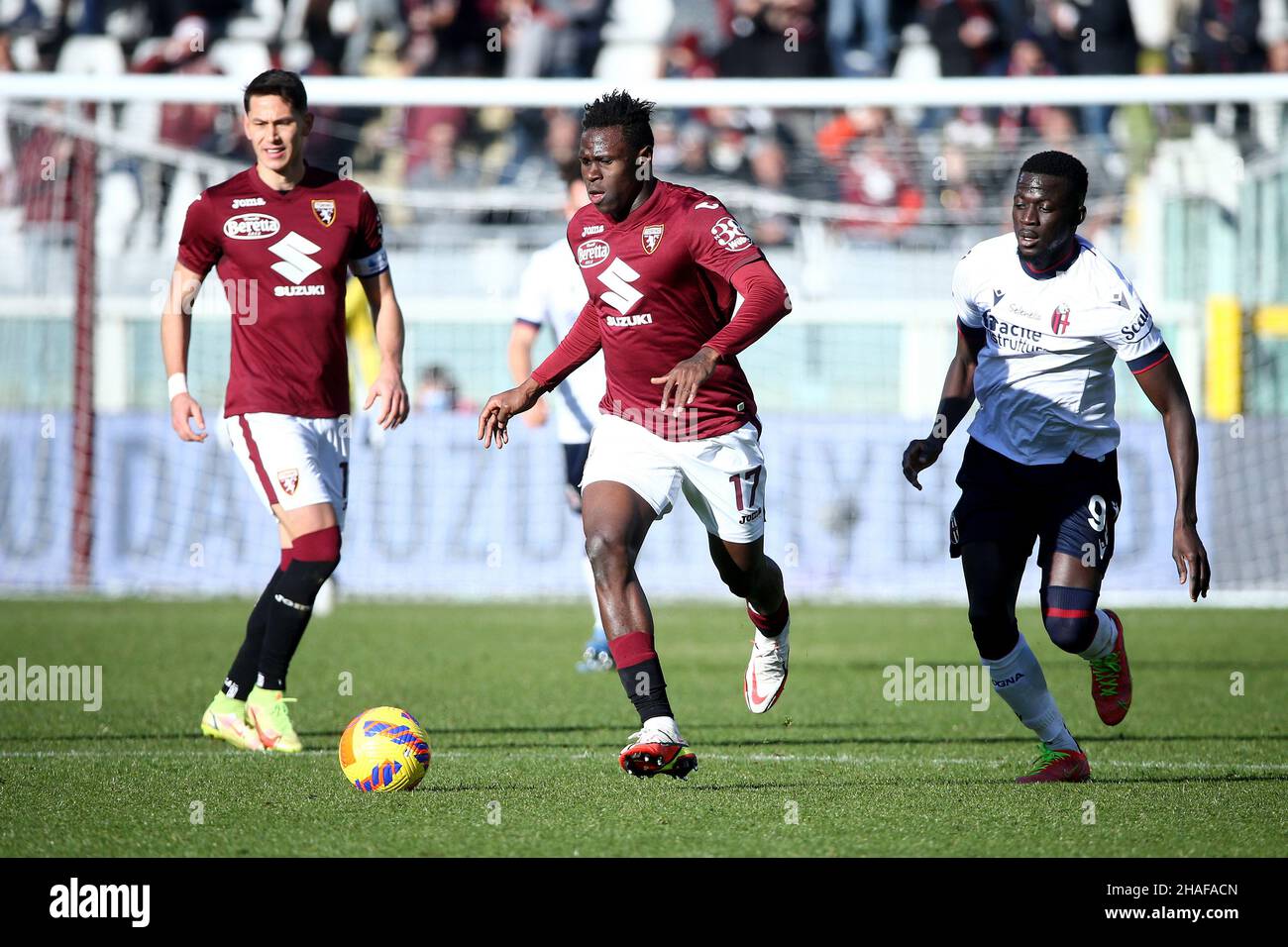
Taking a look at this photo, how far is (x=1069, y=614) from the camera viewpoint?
6.51m

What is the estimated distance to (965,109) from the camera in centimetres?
1981

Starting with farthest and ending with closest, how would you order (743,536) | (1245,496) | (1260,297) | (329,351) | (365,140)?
1. (365,140)
2. (1260,297)
3. (1245,496)
4. (329,351)
5. (743,536)

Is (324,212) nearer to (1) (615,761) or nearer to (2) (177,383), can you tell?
(2) (177,383)

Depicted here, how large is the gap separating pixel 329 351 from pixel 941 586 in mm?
9446

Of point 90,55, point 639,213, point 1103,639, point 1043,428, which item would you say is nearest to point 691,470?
point 639,213

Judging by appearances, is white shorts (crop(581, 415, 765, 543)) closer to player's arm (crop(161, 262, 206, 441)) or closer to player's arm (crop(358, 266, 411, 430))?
player's arm (crop(358, 266, 411, 430))

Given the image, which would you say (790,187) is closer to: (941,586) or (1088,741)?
(941,586)

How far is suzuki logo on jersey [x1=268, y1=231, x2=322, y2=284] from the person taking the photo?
743 cm

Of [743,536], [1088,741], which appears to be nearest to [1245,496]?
[1088,741]

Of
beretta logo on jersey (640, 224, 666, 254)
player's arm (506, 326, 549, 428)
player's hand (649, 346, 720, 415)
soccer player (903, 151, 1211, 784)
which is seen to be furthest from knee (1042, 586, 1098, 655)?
player's arm (506, 326, 549, 428)

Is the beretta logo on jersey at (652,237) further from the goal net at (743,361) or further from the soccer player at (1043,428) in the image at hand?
the goal net at (743,361)

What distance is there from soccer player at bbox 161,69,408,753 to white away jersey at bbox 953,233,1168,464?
95.7 inches

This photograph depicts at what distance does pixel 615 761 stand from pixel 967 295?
90.1 inches

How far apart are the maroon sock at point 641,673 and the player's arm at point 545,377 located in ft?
2.99
